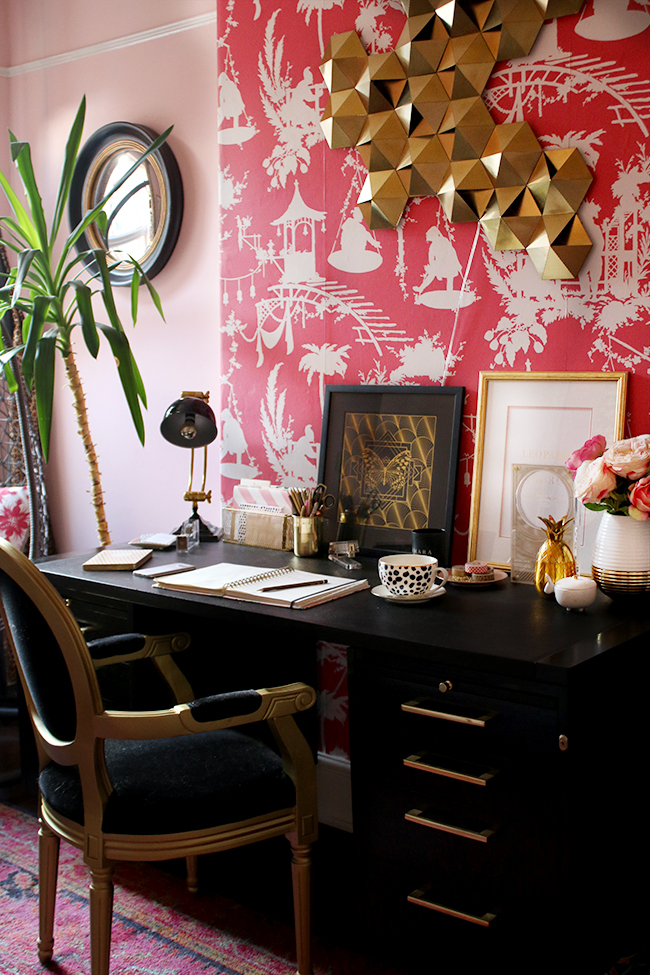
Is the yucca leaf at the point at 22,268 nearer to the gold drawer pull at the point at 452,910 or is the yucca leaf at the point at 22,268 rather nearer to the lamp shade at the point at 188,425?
the lamp shade at the point at 188,425

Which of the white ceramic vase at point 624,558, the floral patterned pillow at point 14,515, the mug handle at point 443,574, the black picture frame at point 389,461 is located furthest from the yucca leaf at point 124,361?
the white ceramic vase at point 624,558

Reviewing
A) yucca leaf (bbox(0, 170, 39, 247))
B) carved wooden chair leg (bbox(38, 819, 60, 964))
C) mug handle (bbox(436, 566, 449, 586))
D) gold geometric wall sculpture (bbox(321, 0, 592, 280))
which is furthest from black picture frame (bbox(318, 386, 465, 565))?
yucca leaf (bbox(0, 170, 39, 247))

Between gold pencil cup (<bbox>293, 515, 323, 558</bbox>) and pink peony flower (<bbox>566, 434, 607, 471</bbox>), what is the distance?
2.38 feet

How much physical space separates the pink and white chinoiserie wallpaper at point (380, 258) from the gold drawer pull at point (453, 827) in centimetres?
74

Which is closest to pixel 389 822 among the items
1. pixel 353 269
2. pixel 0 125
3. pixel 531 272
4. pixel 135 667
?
pixel 135 667

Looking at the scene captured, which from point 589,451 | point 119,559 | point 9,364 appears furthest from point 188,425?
point 589,451

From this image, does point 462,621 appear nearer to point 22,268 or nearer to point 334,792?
point 334,792

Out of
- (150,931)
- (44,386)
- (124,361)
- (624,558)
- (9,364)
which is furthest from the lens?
(9,364)

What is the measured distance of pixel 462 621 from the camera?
1.71 metres

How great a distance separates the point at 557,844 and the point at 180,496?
6.34ft

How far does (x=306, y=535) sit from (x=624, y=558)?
85 cm

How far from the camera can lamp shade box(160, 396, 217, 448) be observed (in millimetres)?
Result: 2477

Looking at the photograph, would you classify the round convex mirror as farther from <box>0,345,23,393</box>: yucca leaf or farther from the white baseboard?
the white baseboard

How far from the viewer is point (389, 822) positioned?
5.54 ft
